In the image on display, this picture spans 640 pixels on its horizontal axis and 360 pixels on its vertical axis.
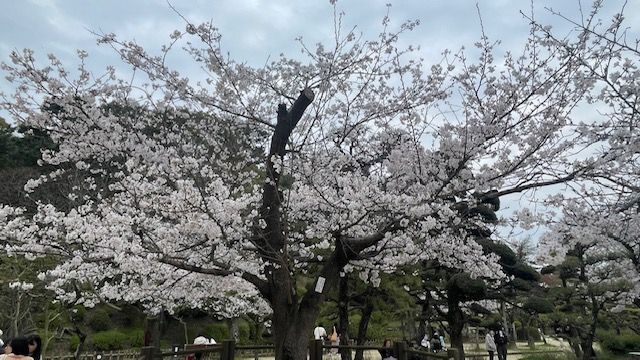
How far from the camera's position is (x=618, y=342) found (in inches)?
Result: 528

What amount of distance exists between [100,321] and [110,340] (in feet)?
4.38

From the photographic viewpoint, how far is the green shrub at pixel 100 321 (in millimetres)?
16828

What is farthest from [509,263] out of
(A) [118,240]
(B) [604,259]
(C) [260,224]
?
(A) [118,240]

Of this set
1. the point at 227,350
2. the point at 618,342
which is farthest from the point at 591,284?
the point at 227,350

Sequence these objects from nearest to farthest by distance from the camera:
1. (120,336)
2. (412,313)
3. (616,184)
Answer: (616,184) → (412,313) → (120,336)

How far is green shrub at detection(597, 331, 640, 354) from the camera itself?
43.7 ft

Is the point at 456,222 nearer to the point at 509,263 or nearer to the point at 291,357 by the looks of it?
the point at 291,357

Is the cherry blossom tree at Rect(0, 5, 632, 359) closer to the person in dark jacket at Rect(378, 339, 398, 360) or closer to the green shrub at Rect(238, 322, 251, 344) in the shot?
the person in dark jacket at Rect(378, 339, 398, 360)

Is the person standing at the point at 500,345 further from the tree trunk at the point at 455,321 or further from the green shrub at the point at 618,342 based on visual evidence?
the green shrub at the point at 618,342

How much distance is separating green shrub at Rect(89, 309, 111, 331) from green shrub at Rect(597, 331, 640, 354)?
631 inches

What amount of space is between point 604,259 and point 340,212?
1032 cm

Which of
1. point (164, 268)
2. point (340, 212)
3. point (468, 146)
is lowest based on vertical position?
point (164, 268)

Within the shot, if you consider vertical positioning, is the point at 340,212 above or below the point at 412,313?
above

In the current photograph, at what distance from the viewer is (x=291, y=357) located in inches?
215
